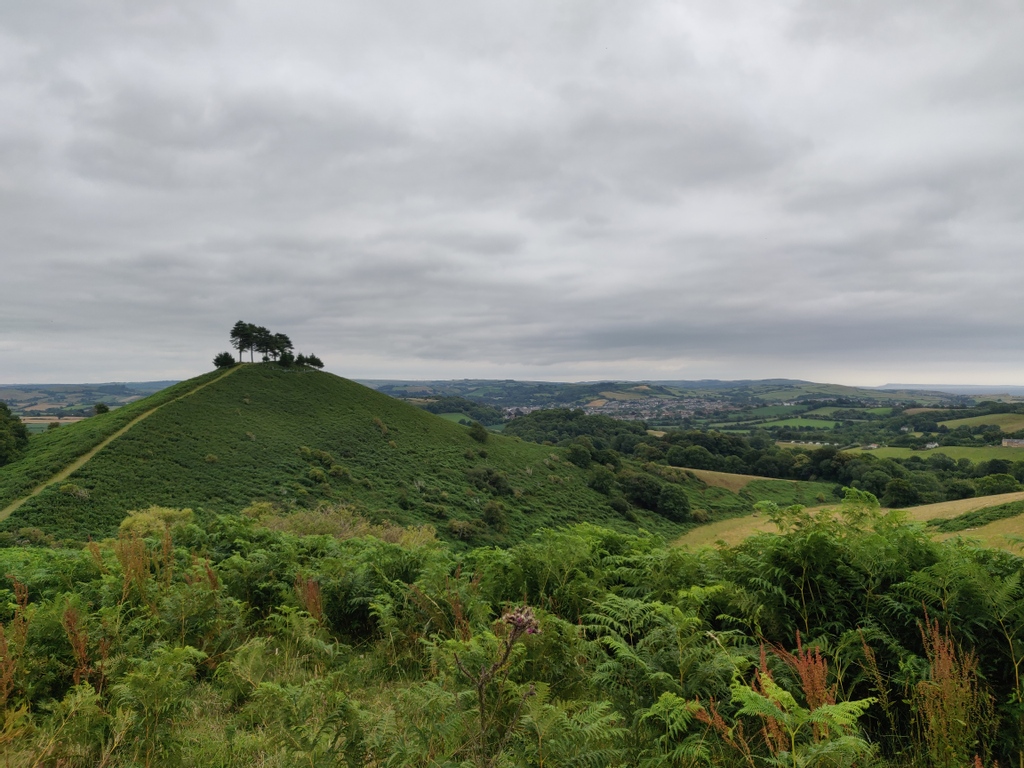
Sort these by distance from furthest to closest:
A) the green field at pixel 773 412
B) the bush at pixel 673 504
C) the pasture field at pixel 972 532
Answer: the green field at pixel 773 412, the bush at pixel 673 504, the pasture field at pixel 972 532

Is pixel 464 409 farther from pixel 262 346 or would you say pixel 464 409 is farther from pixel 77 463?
pixel 77 463

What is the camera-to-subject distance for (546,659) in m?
4.23

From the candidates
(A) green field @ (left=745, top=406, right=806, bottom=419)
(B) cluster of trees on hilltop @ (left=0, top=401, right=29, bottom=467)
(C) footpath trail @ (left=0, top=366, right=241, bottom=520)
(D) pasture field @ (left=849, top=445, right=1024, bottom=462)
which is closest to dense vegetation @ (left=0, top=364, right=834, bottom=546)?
(C) footpath trail @ (left=0, top=366, right=241, bottom=520)

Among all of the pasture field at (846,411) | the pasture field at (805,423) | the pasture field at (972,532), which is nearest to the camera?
the pasture field at (972,532)

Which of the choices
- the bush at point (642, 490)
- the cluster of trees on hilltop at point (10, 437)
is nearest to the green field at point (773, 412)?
the bush at point (642, 490)

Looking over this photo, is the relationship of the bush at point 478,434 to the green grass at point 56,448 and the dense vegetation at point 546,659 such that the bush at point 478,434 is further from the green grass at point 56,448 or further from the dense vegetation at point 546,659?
the dense vegetation at point 546,659

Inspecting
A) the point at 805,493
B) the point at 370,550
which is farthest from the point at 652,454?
the point at 370,550

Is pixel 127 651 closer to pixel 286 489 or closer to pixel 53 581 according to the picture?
pixel 53 581

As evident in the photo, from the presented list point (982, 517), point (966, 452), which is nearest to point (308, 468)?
point (982, 517)

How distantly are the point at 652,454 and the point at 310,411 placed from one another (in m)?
70.9

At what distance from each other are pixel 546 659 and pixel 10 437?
5663 centimetres

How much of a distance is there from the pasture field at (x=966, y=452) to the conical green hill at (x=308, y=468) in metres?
58.6

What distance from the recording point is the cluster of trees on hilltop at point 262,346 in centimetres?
7238

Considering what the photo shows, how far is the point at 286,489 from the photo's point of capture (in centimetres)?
4050
